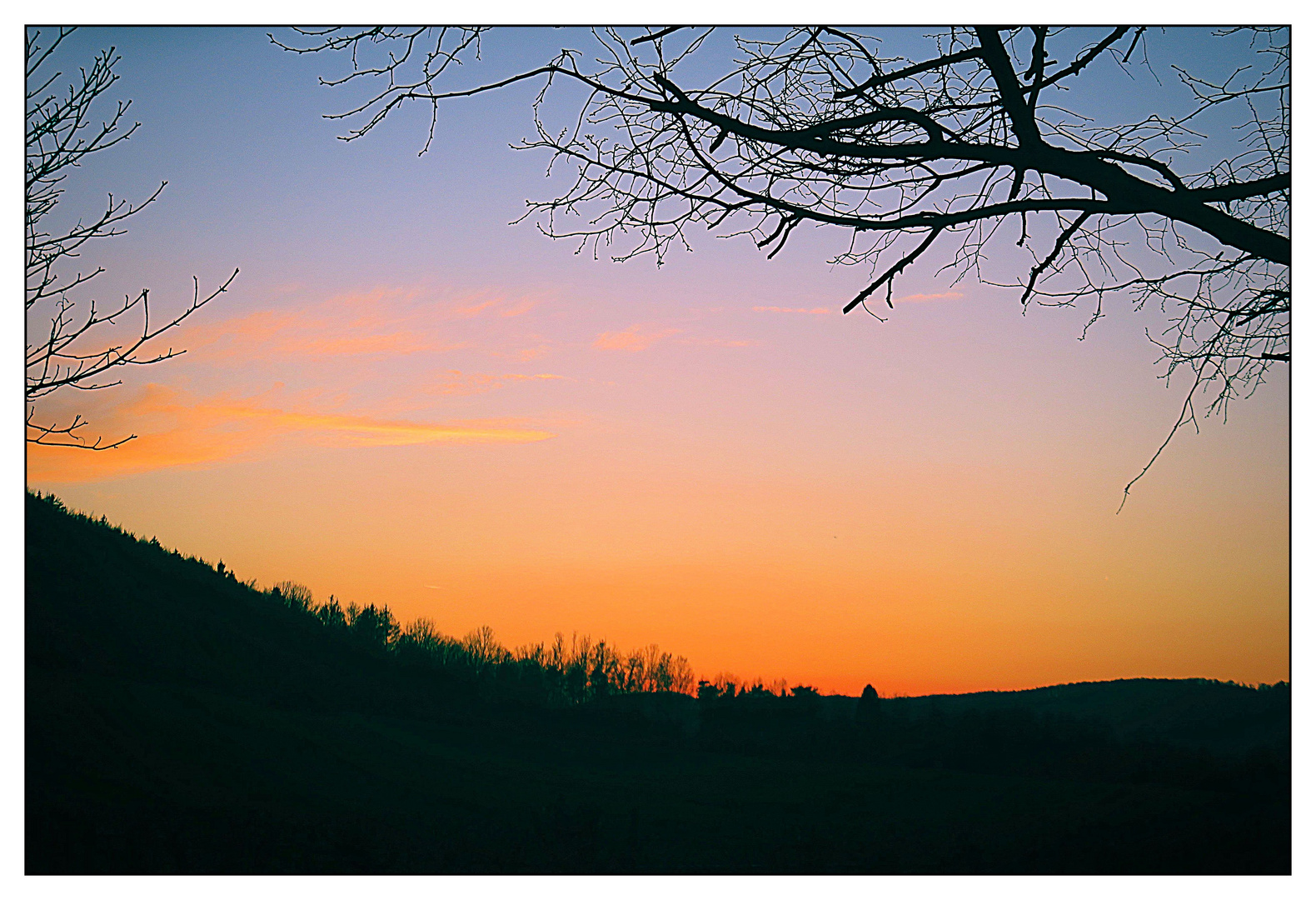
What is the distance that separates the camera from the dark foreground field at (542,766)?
3.83 m

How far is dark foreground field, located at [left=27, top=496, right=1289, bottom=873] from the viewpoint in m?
3.83

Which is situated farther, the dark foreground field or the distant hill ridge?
the distant hill ridge

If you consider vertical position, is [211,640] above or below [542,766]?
above

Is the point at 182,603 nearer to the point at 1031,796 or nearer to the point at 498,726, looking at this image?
the point at 498,726

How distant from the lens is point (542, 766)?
4254 millimetres

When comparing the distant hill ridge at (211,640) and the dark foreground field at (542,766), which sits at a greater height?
the distant hill ridge at (211,640)

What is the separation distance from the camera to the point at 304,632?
4.69 metres

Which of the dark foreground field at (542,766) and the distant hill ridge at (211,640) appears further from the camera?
the distant hill ridge at (211,640)

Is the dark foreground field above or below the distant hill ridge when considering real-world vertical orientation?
below

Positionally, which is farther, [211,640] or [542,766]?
[211,640]
